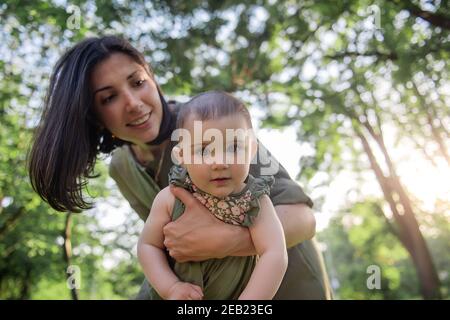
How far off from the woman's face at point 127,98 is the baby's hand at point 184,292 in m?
0.77

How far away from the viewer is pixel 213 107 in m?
1.46

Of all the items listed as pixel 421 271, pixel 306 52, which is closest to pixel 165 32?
pixel 306 52

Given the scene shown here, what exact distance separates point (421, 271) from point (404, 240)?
848 mm

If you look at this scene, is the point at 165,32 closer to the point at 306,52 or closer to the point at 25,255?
the point at 306,52

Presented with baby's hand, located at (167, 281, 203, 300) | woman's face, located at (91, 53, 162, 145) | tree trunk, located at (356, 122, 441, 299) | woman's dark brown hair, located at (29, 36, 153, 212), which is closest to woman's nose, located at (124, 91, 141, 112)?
woman's face, located at (91, 53, 162, 145)

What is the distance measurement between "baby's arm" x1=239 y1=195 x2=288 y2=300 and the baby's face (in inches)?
5.5

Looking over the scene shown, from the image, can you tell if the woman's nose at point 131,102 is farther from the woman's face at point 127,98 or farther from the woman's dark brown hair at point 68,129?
the woman's dark brown hair at point 68,129

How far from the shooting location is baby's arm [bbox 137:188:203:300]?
→ 1.46 meters

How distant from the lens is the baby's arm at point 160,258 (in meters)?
1.46

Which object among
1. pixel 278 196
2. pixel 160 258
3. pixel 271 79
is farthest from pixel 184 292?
pixel 271 79

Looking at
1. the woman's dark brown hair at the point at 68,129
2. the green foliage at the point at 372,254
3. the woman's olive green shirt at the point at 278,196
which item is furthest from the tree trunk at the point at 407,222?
the woman's dark brown hair at the point at 68,129

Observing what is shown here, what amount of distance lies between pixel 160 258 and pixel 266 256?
1.30ft

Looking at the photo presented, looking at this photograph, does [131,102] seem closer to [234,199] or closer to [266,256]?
[234,199]

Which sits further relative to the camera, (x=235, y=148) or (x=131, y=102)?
(x=131, y=102)
